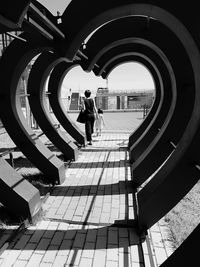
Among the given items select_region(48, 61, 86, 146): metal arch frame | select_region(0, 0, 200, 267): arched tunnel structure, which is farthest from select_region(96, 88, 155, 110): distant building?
select_region(0, 0, 200, 267): arched tunnel structure

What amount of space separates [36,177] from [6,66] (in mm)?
3018

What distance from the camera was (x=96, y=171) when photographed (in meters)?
7.39

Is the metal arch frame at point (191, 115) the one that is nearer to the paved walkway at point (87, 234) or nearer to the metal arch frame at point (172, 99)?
the paved walkway at point (87, 234)

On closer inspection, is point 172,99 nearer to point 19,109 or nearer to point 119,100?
point 19,109

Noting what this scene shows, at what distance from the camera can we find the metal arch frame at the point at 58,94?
27.7 feet

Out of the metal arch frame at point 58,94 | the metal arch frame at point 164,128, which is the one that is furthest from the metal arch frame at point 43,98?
the metal arch frame at point 164,128

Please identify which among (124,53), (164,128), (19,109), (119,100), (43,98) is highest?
(124,53)

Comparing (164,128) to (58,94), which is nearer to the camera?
(164,128)

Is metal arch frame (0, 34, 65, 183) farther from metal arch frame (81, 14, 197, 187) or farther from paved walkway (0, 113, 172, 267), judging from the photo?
metal arch frame (81, 14, 197, 187)

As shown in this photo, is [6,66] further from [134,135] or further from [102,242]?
[134,135]

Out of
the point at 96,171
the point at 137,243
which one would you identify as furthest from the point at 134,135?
the point at 137,243

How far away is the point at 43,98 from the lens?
7145 millimetres

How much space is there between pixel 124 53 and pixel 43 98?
3.03m

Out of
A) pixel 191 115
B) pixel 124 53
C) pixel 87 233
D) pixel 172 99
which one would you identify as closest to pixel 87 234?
→ pixel 87 233
